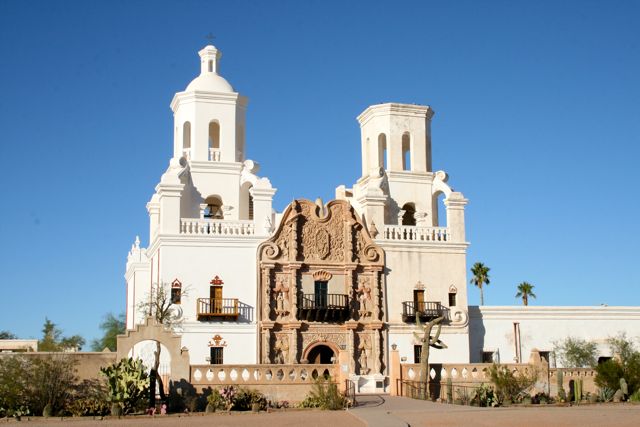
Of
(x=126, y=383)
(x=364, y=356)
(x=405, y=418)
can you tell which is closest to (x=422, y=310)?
(x=364, y=356)

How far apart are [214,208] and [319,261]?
6.31 m

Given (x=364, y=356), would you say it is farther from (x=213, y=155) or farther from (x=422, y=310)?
(x=213, y=155)

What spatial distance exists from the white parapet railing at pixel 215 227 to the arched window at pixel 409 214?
8523 mm

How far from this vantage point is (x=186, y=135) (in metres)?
44.3

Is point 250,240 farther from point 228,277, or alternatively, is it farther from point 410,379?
point 410,379

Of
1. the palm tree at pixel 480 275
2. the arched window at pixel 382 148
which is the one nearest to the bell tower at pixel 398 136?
the arched window at pixel 382 148

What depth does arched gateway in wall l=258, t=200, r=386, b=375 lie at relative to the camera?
131 ft

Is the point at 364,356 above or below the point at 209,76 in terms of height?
below

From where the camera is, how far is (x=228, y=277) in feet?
130

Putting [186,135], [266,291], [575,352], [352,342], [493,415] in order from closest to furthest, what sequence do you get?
[493,415], [266,291], [352,342], [575,352], [186,135]

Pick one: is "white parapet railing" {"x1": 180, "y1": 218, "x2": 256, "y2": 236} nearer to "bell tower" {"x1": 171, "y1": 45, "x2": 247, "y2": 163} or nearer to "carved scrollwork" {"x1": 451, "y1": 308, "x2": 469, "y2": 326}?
"bell tower" {"x1": 171, "y1": 45, "x2": 247, "y2": 163}

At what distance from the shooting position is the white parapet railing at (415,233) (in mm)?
42562

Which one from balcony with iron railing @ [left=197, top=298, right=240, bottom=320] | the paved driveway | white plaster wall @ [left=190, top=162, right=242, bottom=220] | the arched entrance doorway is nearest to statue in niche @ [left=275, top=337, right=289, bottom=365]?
the arched entrance doorway

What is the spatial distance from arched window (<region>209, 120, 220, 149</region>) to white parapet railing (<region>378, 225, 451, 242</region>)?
9327 millimetres
